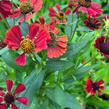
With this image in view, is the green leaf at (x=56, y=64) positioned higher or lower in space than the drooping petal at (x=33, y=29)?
lower

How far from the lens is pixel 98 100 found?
149 cm

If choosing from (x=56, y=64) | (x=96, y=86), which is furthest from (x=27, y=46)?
(x=96, y=86)

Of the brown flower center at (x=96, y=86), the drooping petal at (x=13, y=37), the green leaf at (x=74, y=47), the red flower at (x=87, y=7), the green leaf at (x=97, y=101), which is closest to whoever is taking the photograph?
the drooping petal at (x=13, y=37)

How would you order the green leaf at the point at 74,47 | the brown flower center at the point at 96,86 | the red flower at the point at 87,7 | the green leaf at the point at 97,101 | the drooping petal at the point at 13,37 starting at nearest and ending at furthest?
the drooping petal at the point at 13,37, the green leaf at the point at 74,47, the red flower at the point at 87,7, the brown flower center at the point at 96,86, the green leaf at the point at 97,101

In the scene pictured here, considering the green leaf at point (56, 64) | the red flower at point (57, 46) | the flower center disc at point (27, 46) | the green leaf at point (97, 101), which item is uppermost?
the flower center disc at point (27, 46)

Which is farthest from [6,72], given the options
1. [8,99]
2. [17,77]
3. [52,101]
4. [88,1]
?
[88,1]

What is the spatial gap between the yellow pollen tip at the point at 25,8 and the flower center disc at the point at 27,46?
0.16m

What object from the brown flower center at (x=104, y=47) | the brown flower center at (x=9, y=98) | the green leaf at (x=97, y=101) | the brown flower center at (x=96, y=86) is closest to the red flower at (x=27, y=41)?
the brown flower center at (x=9, y=98)

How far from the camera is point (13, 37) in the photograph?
28.3 inches

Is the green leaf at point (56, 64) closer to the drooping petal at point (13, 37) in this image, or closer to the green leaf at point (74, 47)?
Result: the green leaf at point (74, 47)

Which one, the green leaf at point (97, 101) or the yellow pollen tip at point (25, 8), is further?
the green leaf at point (97, 101)

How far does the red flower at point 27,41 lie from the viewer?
27.2 inches

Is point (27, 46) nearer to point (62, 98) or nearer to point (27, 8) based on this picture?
point (27, 8)

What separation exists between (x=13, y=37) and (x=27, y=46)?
6cm
